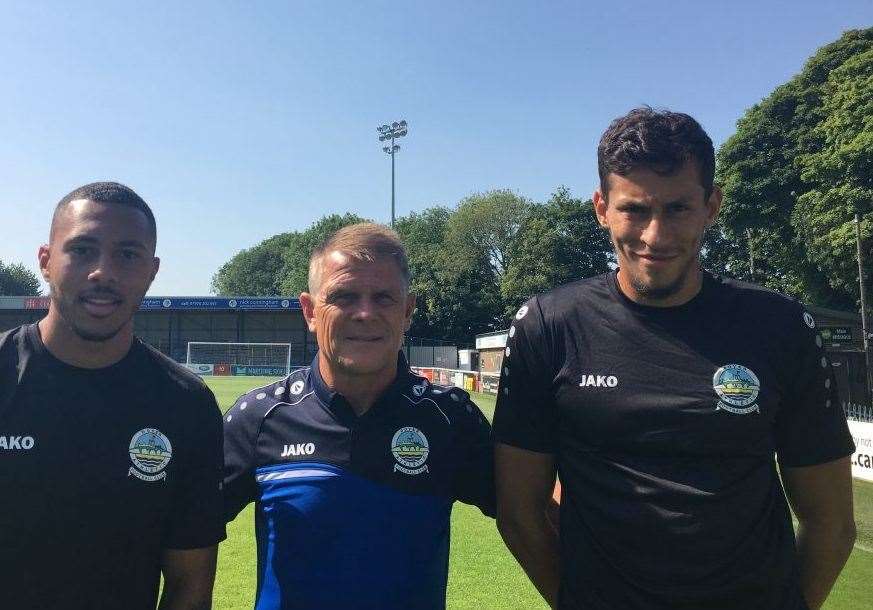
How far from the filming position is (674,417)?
2352 mm

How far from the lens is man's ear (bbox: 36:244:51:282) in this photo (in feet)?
8.13

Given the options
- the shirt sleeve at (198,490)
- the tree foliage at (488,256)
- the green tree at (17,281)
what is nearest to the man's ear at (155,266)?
the shirt sleeve at (198,490)

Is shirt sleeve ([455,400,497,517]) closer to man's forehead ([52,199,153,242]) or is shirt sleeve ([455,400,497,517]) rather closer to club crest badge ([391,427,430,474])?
club crest badge ([391,427,430,474])

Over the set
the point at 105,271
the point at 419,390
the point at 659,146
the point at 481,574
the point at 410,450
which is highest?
the point at 659,146

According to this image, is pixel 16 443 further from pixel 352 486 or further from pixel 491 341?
pixel 491 341

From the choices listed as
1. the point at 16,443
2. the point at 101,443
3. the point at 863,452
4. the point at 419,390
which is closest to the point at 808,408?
the point at 419,390

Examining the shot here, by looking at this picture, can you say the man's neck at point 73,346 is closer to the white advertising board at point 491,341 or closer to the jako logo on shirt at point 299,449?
the jako logo on shirt at point 299,449

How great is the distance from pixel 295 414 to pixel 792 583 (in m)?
1.95

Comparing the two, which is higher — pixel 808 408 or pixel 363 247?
pixel 363 247

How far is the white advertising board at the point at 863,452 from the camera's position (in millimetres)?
10219

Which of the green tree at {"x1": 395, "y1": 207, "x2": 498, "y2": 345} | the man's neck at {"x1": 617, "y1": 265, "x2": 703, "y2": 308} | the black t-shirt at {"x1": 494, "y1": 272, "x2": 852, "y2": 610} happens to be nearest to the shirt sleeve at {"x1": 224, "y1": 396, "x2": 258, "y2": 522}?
the black t-shirt at {"x1": 494, "y1": 272, "x2": 852, "y2": 610}

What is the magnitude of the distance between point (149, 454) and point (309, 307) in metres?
0.86

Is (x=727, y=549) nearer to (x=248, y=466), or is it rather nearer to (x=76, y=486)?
(x=248, y=466)

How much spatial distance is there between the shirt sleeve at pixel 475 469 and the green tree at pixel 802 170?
2531cm
